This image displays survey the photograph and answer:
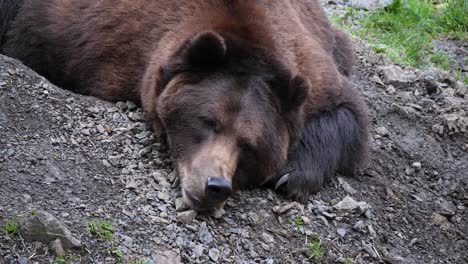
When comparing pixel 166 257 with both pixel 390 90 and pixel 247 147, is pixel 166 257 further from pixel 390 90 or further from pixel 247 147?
pixel 390 90

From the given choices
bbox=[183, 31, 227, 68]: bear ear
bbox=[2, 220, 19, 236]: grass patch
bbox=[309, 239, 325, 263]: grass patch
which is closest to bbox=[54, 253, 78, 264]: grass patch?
bbox=[2, 220, 19, 236]: grass patch

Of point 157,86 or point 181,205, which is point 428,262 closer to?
point 181,205

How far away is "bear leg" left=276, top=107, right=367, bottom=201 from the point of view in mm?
5137

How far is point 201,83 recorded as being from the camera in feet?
15.7

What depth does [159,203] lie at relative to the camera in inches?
177

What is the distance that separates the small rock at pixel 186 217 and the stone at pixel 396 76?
3.30 metres

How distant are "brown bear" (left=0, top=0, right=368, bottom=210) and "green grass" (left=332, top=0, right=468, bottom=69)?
204 cm

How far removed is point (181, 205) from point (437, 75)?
3.89 metres

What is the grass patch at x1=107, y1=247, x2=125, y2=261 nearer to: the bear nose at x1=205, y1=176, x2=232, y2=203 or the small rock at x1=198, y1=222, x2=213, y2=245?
the small rock at x1=198, y1=222, x2=213, y2=245

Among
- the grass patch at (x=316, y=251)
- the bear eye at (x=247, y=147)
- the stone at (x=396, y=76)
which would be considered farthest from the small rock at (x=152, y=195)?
the stone at (x=396, y=76)

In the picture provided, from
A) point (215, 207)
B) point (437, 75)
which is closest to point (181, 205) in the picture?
point (215, 207)

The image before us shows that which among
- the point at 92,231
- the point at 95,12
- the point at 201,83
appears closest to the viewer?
the point at 92,231

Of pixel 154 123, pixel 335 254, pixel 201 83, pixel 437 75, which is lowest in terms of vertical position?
pixel 437 75

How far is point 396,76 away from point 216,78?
9.49ft
